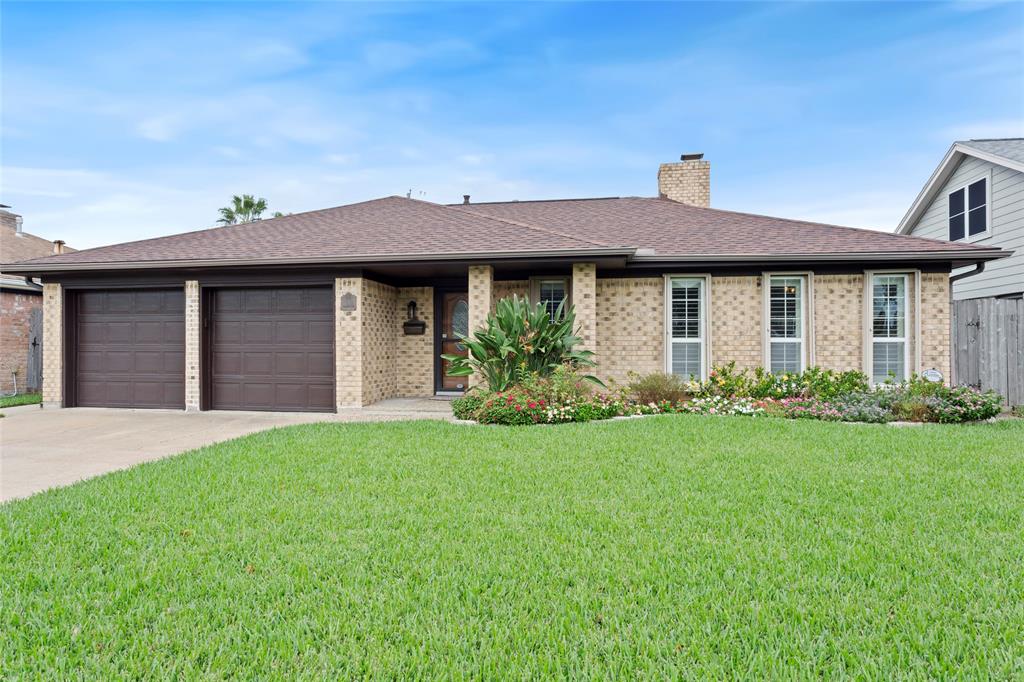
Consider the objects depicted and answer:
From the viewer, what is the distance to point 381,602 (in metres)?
2.71

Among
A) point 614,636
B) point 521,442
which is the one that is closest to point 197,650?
point 614,636

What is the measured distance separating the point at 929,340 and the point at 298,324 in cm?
1112

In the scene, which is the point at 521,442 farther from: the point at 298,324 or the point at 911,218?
the point at 911,218

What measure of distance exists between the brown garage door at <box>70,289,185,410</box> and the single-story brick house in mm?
27

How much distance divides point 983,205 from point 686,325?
8626 mm

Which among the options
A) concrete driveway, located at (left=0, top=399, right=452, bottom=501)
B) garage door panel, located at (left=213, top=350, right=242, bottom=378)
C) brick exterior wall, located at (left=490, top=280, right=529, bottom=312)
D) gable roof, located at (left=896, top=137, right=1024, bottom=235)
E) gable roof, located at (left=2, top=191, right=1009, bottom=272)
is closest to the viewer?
concrete driveway, located at (left=0, top=399, right=452, bottom=501)

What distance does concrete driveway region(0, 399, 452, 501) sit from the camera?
555 centimetres

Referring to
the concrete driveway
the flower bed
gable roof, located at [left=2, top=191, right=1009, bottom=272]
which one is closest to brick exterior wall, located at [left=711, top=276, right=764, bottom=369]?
the flower bed

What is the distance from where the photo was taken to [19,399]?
463 inches

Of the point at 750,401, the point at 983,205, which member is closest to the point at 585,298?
the point at 750,401

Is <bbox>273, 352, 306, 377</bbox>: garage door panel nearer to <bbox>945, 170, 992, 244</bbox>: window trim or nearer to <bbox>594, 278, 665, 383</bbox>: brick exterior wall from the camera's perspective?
<bbox>594, 278, 665, 383</bbox>: brick exterior wall

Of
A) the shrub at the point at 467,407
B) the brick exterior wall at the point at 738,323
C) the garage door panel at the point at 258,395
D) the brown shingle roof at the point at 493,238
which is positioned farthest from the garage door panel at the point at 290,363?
the brick exterior wall at the point at 738,323

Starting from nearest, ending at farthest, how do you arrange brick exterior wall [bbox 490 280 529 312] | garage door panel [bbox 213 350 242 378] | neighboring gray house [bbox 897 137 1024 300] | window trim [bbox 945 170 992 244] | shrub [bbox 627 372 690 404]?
shrub [bbox 627 372 690 404] < garage door panel [bbox 213 350 242 378] < brick exterior wall [bbox 490 280 529 312] < neighboring gray house [bbox 897 137 1024 300] < window trim [bbox 945 170 992 244]

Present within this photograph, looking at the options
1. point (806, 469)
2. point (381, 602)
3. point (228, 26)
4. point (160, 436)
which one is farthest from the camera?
point (228, 26)
